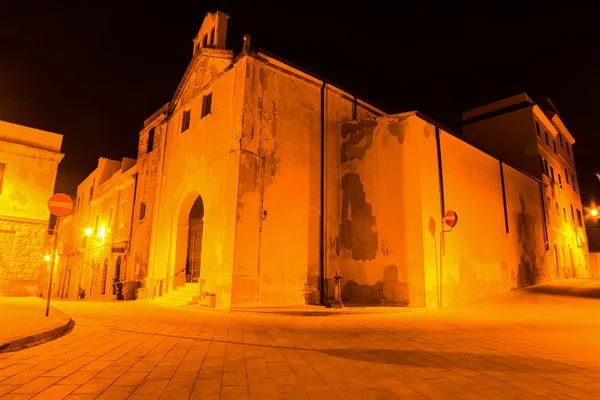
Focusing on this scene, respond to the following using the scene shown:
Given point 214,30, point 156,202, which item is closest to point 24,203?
point 156,202

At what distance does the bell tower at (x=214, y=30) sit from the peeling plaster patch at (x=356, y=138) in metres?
6.34

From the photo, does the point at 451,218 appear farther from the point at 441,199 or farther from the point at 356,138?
the point at 356,138

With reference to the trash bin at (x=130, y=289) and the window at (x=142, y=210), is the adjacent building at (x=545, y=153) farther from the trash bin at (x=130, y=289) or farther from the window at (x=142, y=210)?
the trash bin at (x=130, y=289)

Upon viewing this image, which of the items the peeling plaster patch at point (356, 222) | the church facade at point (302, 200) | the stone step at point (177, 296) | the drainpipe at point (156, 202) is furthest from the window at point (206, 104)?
the stone step at point (177, 296)

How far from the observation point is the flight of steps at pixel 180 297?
13430 mm

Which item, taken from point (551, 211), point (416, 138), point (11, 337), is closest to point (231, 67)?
point (416, 138)

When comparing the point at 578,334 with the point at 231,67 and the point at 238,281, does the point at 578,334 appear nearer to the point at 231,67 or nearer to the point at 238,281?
the point at 238,281

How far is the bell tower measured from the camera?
15906 millimetres

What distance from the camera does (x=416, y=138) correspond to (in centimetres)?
1380

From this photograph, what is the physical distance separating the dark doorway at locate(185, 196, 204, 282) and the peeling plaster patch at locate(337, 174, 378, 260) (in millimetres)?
6060

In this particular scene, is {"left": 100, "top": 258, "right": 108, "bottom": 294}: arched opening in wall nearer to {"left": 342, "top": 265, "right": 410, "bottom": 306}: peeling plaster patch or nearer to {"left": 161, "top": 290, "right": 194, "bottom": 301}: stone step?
{"left": 161, "top": 290, "right": 194, "bottom": 301}: stone step

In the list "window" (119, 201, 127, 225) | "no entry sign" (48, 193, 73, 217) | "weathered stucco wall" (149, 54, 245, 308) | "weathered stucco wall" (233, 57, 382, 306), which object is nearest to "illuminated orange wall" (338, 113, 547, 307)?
"weathered stucco wall" (233, 57, 382, 306)

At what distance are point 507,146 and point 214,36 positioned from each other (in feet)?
72.3

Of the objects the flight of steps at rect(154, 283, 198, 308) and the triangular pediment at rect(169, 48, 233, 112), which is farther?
the triangular pediment at rect(169, 48, 233, 112)
